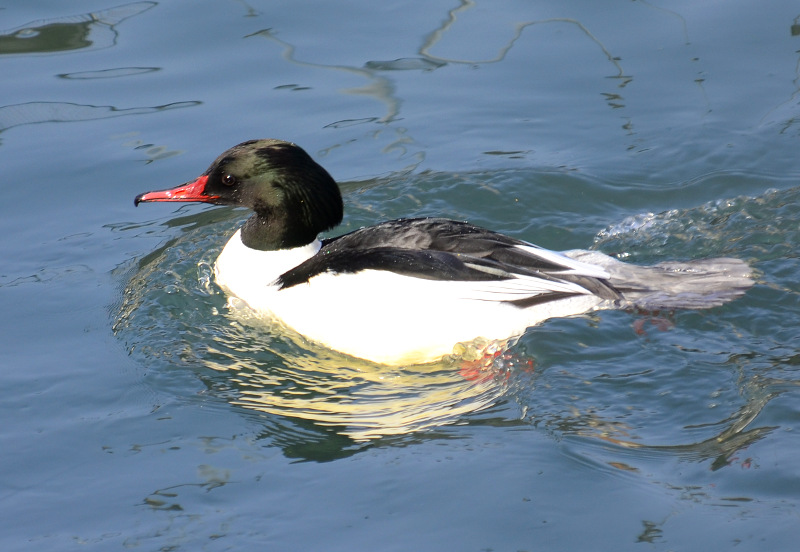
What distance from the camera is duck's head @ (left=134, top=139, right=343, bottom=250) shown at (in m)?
6.23

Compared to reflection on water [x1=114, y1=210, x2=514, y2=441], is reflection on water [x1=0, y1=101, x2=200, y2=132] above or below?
above

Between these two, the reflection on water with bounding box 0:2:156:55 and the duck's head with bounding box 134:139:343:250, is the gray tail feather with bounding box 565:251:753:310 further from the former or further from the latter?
the reflection on water with bounding box 0:2:156:55

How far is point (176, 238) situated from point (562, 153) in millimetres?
3013

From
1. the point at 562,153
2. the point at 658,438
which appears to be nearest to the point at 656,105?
the point at 562,153

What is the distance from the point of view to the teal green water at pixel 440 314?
4.51 metres

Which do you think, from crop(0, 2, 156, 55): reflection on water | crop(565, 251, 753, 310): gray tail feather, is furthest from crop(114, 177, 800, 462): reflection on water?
crop(0, 2, 156, 55): reflection on water

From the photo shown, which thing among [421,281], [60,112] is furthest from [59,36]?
[421,281]

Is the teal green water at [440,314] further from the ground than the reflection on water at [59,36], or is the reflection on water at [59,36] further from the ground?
the reflection on water at [59,36]

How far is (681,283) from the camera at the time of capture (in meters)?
6.11

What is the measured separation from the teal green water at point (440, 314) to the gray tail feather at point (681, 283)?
0.28 ft

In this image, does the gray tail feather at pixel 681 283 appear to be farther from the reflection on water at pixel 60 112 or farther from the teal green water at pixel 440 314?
the reflection on water at pixel 60 112

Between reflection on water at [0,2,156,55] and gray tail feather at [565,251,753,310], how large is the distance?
18.6ft

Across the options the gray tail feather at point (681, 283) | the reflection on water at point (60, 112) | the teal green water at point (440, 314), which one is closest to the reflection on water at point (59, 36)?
the teal green water at point (440, 314)

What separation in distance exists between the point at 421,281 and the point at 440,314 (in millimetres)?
219
